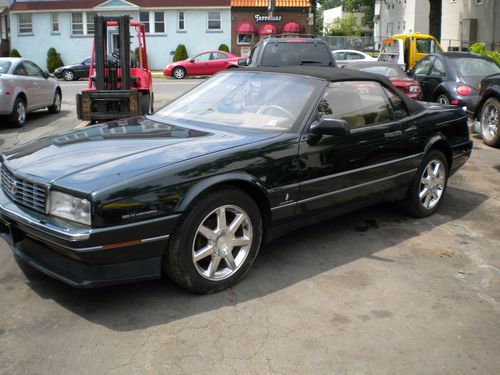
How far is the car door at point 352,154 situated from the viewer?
178 inches

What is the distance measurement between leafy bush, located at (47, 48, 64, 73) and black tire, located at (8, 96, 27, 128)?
2493cm

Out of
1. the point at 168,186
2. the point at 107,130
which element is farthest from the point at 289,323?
the point at 107,130

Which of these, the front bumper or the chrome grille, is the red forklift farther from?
the front bumper

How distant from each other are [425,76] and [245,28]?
80.6 feet

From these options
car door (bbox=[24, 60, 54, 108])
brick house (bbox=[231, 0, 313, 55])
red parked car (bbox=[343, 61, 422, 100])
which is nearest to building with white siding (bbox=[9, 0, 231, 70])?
brick house (bbox=[231, 0, 313, 55])

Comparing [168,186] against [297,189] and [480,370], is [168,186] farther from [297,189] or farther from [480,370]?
[480,370]

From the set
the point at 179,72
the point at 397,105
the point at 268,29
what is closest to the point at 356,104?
the point at 397,105

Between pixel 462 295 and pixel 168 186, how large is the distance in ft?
7.30

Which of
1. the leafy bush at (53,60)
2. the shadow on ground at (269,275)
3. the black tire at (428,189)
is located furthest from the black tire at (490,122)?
the leafy bush at (53,60)

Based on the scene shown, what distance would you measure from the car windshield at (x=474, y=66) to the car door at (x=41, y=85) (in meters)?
9.08

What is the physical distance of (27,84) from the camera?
492 inches

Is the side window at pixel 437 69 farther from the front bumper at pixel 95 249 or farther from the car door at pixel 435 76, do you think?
the front bumper at pixel 95 249

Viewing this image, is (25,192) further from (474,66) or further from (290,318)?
(474,66)

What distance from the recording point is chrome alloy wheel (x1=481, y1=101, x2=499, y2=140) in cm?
972
